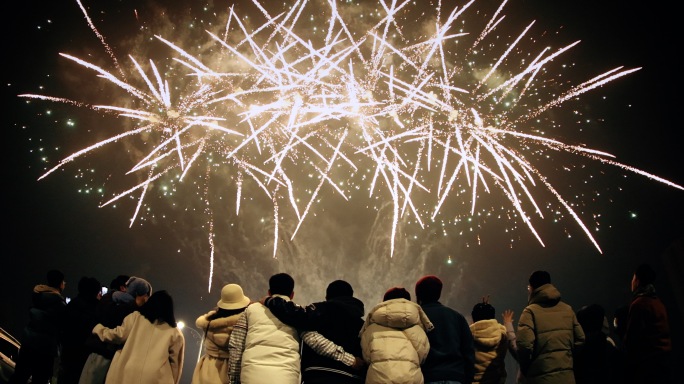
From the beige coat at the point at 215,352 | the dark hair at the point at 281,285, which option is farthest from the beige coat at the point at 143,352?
the dark hair at the point at 281,285

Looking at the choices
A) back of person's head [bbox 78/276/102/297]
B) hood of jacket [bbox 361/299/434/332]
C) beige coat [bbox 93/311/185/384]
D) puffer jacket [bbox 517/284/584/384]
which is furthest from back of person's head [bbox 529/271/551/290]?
back of person's head [bbox 78/276/102/297]

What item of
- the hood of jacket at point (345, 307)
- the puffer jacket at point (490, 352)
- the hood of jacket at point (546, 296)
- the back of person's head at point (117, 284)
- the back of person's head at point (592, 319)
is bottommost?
the puffer jacket at point (490, 352)

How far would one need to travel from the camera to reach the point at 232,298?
6.34 meters

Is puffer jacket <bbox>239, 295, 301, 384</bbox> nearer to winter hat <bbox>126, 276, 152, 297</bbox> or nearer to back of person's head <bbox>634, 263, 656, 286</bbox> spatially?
winter hat <bbox>126, 276, 152, 297</bbox>

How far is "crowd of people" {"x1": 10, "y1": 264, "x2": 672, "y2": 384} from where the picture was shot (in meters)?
5.54

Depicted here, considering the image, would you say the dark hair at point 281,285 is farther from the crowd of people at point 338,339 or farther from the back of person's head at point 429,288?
the back of person's head at point 429,288

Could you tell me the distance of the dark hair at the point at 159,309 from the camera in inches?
253

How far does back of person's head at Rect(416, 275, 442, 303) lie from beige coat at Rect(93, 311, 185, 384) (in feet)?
10.1

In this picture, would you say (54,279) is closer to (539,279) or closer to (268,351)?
(268,351)

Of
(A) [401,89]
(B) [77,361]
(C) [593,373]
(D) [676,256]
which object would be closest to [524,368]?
(C) [593,373]

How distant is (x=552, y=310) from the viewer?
6582mm

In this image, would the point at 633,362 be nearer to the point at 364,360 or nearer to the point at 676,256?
the point at 364,360

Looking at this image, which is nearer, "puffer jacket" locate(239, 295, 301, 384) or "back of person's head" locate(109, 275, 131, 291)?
"puffer jacket" locate(239, 295, 301, 384)

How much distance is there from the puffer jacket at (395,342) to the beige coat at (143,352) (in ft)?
8.20
